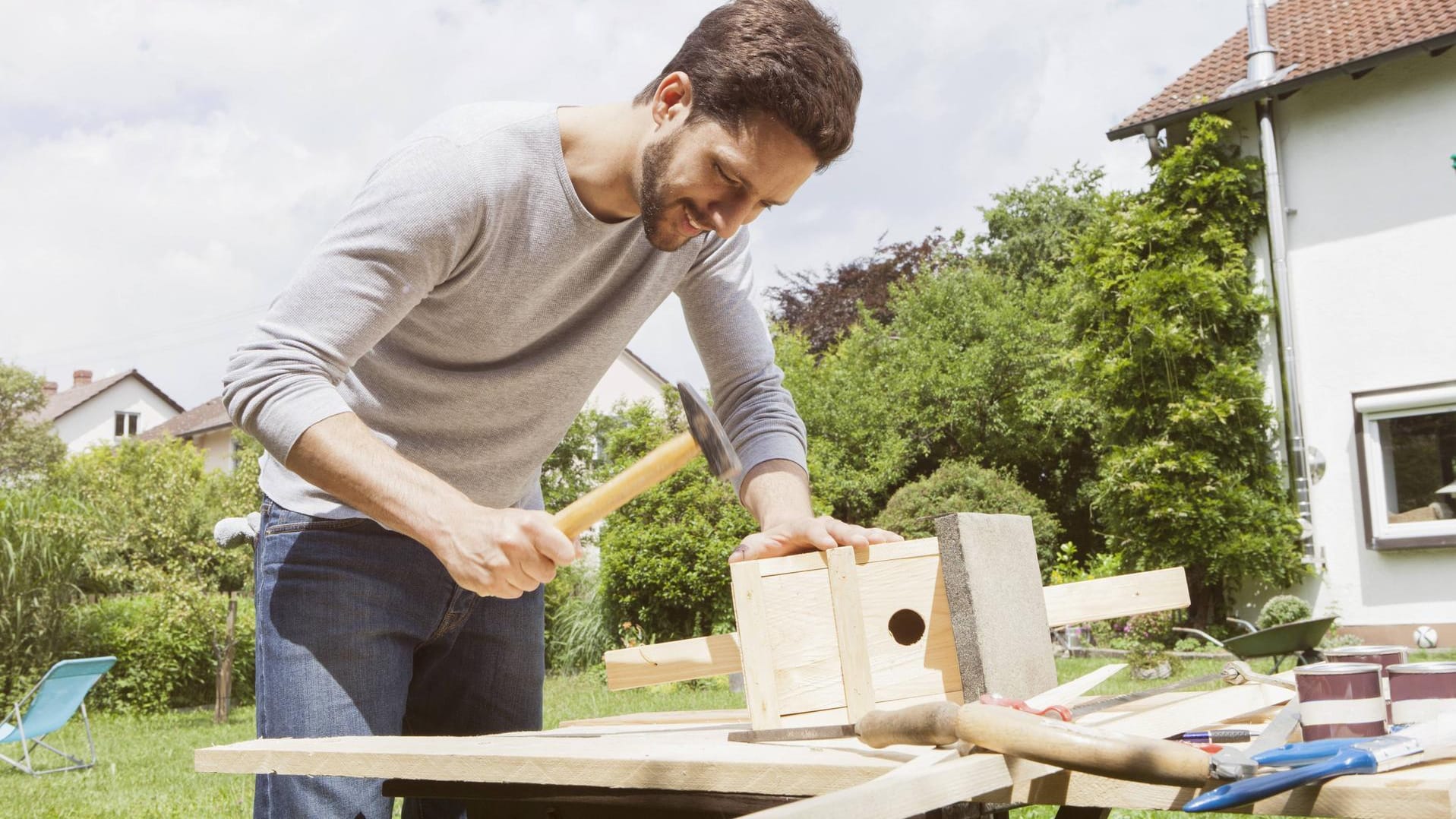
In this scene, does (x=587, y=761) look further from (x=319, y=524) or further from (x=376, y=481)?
(x=319, y=524)

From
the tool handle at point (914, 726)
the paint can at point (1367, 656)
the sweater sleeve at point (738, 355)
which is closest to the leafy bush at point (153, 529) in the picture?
the sweater sleeve at point (738, 355)

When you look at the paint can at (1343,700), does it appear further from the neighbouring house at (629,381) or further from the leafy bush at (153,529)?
the neighbouring house at (629,381)

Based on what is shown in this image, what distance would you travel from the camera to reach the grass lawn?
6.42 metres

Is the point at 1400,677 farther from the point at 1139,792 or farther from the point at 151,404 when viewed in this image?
the point at 151,404

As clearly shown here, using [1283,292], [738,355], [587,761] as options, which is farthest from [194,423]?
[587,761]

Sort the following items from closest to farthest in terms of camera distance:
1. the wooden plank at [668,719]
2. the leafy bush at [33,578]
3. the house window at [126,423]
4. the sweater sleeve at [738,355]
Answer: the wooden plank at [668,719] → the sweater sleeve at [738,355] → the leafy bush at [33,578] → the house window at [126,423]

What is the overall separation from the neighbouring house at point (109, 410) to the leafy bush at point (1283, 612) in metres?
44.5

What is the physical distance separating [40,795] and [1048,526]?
11485 mm

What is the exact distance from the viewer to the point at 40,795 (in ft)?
24.0

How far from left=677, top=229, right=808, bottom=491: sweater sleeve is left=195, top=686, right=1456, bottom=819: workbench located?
2.46 ft

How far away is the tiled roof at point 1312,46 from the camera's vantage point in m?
11.0

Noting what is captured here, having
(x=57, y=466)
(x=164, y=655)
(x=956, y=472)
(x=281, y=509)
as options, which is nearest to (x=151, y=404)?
(x=57, y=466)

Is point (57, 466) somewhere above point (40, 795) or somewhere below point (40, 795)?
above

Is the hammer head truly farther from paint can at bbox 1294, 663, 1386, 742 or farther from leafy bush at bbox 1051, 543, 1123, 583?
Answer: leafy bush at bbox 1051, 543, 1123, 583
